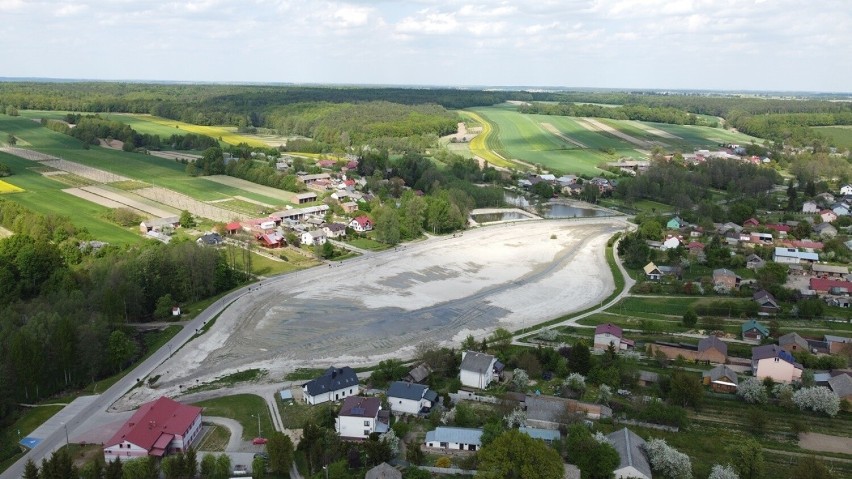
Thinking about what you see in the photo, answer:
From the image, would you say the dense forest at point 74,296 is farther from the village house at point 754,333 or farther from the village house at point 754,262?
the village house at point 754,262

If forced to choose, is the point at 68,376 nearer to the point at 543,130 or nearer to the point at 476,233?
the point at 476,233

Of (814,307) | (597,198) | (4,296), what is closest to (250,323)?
(4,296)

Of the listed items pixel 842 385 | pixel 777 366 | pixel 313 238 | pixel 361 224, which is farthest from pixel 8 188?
→ pixel 842 385

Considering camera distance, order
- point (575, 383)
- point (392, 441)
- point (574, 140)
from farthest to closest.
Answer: point (574, 140) → point (575, 383) → point (392, 441)

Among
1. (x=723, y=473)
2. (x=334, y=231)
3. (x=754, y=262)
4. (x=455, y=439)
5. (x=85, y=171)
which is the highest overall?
(x=85, y=171)

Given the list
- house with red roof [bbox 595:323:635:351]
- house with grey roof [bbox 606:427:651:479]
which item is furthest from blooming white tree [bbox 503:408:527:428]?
house with red roof [bbox 595:323:635:351]

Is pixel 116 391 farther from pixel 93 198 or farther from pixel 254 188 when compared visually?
pixel 254 188

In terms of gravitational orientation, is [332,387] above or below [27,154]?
below
